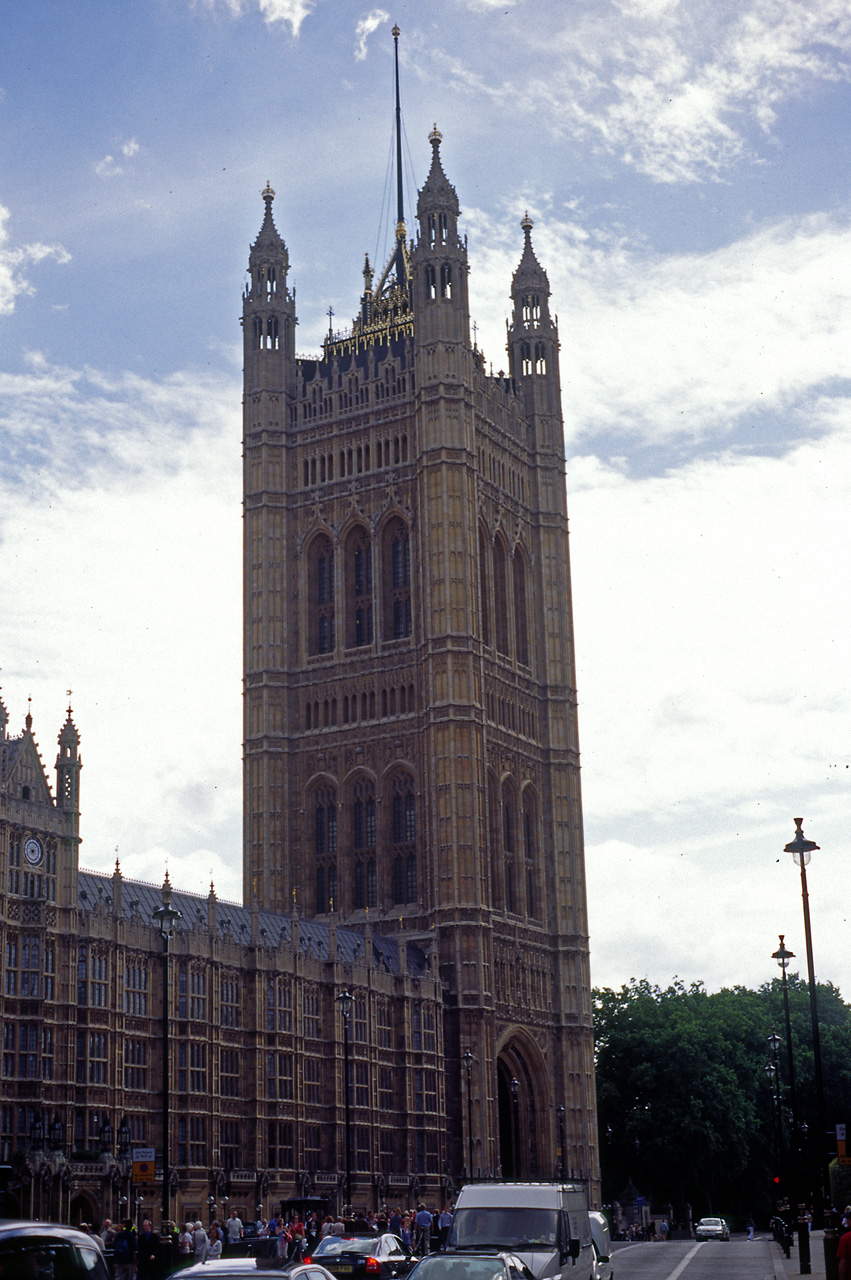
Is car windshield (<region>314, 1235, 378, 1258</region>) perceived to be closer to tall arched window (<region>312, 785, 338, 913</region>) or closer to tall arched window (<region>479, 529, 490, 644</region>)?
tall arched window (<region>312, 785, 338, 913</region>)

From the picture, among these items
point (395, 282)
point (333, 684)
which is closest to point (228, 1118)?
point (333, 684)

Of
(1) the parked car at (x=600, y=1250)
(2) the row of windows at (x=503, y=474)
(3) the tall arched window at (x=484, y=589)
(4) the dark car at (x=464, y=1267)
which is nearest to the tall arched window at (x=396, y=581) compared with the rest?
(3) the tall arched window at (x=484, y=589)

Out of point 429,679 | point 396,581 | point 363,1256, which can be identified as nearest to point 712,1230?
point 429,679

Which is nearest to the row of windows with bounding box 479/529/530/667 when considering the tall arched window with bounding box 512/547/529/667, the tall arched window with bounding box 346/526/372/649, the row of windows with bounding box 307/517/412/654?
the tall arched window with bounding box 512/547/529/667

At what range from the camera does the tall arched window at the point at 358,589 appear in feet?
323

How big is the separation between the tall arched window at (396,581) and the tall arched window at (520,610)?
8.03m

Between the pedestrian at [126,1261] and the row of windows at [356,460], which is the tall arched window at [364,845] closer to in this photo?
the row of windows at [356,460]

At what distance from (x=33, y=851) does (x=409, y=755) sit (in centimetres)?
4037

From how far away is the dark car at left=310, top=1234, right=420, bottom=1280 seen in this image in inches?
1231

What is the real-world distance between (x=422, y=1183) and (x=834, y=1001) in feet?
190

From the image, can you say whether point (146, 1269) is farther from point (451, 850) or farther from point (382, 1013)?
point (451, 850)

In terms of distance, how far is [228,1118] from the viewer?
6606cm

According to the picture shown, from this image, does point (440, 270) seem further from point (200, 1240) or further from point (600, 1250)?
point (600, 1250)

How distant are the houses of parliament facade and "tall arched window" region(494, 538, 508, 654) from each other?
173mm
